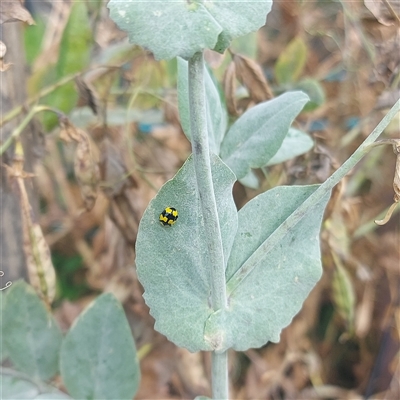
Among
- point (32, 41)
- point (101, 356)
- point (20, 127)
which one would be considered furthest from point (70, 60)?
point (101, 356)

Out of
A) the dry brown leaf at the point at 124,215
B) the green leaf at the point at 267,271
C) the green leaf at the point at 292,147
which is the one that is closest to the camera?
the green leaf at the point at 267,271

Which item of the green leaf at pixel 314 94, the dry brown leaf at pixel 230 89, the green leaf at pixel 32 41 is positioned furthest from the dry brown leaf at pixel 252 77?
the green leaf at pixel 32 41

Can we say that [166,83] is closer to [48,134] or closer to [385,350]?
[48,134]

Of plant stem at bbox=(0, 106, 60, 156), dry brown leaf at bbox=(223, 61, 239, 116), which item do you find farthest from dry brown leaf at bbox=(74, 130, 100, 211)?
dry brown leaf at bbox=(223, 61, 239, 116)

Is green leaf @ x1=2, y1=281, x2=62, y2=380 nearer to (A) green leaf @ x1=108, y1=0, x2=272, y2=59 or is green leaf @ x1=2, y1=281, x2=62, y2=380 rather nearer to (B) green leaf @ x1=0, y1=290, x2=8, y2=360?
(B) green leaf @ x1=0, y1=290, x2=8, y2=360

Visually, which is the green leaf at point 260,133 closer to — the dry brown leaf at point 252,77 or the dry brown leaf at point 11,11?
the dry brown leaf at point 252,77

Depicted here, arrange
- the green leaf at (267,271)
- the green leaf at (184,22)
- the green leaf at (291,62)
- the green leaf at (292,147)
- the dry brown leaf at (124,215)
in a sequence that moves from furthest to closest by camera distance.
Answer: the green leaf at (291,62), the dry brown leaf at (124,215), the green leaf at (292,147), the green leaf at (267,271), the green leaf at (184,22)

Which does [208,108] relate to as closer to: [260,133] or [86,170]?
[260,133]
